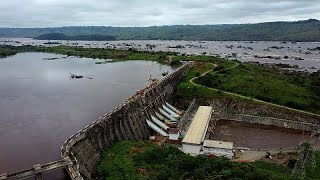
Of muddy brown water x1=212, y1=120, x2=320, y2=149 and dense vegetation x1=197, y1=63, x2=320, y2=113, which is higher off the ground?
dense vegetation x1=197, y1=63, x2=320, y2=113

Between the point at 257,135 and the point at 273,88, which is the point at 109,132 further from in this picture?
the point at 273,88

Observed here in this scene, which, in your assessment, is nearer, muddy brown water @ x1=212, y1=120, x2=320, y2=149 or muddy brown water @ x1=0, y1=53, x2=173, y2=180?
muddy brown water @ x1=0, y1=53, x2=173, y2=180

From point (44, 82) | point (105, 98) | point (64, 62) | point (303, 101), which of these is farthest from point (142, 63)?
point (303, 101)

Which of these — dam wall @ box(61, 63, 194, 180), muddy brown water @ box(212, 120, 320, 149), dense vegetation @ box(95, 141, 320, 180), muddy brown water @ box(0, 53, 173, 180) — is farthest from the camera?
muddy brown water @ box(212, 120, 320, 149)

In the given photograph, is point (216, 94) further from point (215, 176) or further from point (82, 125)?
point (215, 176)

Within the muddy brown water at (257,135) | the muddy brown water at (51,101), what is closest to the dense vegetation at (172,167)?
the muddy brown water at (51,101)

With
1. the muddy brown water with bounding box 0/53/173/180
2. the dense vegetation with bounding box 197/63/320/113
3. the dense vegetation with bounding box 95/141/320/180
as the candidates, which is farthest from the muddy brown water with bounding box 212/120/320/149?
the muddy brown water with bounding box 0/53/173/180

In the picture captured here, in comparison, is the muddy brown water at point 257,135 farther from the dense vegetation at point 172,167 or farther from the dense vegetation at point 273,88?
the dense vegetation at point 172,167

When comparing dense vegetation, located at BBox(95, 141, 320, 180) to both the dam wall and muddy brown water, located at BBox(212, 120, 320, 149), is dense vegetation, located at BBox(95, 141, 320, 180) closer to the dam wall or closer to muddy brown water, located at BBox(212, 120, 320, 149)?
the dam wall
